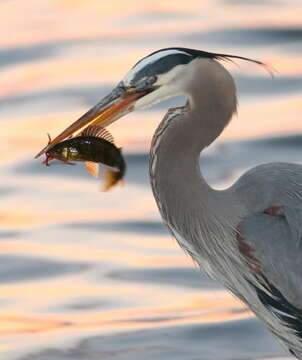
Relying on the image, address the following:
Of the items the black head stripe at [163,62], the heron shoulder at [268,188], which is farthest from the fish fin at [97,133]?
the heron shoulder at [268,188]

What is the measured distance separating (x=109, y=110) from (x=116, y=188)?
11.8 ft

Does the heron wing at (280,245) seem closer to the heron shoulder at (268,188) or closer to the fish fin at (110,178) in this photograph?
the heron shoulder at (268,188)

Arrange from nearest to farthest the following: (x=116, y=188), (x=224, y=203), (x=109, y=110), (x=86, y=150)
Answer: (x=86, y=150) → (x=109, y=110) → (x=224, y=203) → (x=116, y=188)

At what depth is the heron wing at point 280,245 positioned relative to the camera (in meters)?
7.39

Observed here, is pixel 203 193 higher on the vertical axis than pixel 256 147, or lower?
higher

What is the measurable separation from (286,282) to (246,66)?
20.3ft

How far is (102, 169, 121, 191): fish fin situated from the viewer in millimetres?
7160

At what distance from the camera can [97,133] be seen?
7148 millimetres

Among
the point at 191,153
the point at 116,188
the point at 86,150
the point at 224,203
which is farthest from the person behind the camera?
the point at 116,188

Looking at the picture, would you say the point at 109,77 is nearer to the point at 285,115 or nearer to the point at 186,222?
the point at 285,115

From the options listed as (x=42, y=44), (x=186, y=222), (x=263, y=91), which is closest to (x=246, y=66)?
(x=263, y=91)

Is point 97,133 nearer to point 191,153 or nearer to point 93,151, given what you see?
point 93,151

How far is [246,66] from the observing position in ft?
44.2

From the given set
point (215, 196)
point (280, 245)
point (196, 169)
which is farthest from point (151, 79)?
point (280, 245)
